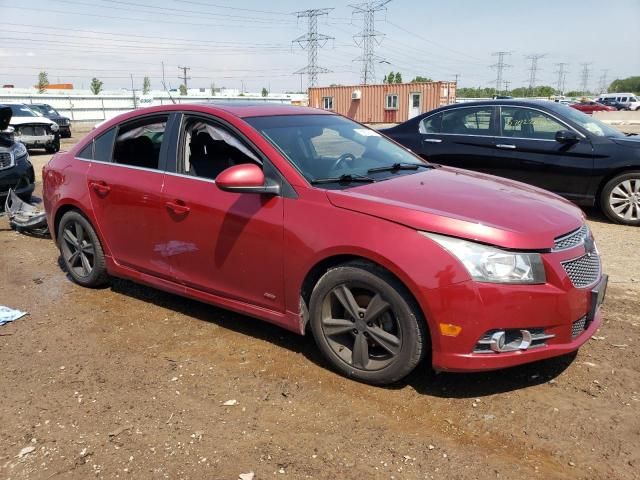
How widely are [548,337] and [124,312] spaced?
3219 millimetres

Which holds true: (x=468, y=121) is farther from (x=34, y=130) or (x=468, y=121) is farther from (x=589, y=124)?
(x=34, y=130)

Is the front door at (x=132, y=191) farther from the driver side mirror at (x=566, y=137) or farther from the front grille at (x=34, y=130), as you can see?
the front grille at (x=34, y=130)

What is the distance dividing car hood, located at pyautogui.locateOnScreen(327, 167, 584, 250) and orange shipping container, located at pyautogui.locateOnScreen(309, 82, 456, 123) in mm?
31875

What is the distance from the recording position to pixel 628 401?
303cm

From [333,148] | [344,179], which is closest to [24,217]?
[333,148]

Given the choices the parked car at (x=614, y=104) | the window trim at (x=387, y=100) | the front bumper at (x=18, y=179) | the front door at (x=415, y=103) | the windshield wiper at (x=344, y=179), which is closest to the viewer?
the windshield wiper at (x=344, y=179)

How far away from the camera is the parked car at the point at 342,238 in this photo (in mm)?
2830

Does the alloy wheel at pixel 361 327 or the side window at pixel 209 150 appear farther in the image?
the side window at pixel 209 150

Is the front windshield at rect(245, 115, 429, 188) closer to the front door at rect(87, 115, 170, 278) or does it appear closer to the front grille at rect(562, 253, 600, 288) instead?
the front door at rect(87, 115, 170, 278)

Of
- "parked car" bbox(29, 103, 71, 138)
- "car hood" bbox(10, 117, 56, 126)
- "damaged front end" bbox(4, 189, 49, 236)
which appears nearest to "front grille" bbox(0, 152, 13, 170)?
"damaged front end" bbox(4, 189, 49, 236)

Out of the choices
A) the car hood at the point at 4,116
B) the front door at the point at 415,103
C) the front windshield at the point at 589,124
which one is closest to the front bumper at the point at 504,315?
the front windshield at the point at 589,124

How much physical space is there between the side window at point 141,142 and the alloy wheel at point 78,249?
2.63 ft

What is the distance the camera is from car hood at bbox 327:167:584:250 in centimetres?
283

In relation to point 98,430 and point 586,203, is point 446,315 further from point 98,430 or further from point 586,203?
point 586,203
